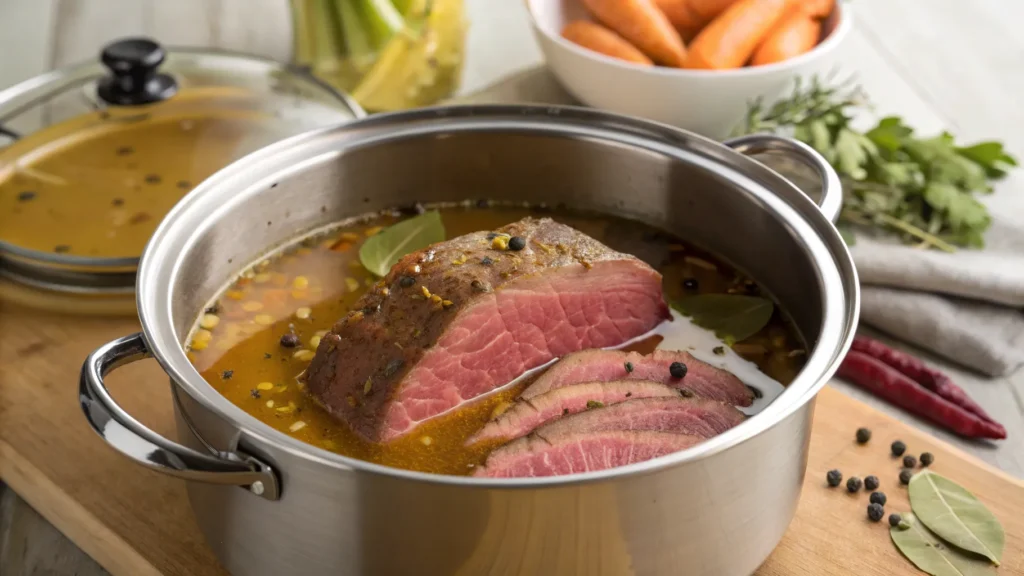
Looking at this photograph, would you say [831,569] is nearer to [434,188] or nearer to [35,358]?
[434,188]

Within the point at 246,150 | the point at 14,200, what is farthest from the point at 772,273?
the point at 14,200

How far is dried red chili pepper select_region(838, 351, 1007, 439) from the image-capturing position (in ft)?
8.15

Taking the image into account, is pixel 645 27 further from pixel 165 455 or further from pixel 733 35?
pixel 165 455

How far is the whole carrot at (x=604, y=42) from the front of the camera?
3152mm

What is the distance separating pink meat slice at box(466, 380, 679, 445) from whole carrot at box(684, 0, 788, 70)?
1.37m

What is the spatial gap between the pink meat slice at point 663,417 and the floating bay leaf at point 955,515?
0.46 m

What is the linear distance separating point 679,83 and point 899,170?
0.66 metres

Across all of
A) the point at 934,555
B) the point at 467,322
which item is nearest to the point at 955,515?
the point at 934,555

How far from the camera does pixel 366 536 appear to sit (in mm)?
1636

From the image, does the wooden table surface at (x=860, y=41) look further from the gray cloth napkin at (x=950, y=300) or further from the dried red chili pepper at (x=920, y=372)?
the dried red chili pepper at (x=920, y=372)

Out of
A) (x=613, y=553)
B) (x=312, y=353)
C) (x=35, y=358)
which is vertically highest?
(x=613, y=553)

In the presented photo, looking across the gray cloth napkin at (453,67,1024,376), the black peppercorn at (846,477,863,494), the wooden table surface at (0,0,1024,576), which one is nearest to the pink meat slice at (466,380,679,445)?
the black peppercorn at (846,477,863,494)

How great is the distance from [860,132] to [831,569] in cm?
156

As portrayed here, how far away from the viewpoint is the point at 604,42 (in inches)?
125
